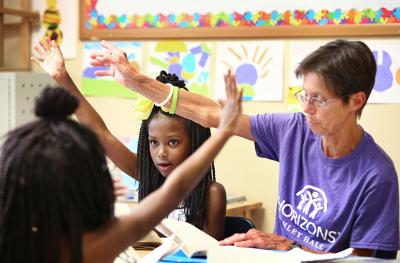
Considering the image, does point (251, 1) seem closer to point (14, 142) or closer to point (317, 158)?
point (317, 158)

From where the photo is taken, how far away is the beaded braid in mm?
1609

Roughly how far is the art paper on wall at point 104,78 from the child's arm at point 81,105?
38.9 inches

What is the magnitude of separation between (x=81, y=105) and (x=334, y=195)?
2.34 feet

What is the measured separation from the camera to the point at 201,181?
63.6 inches

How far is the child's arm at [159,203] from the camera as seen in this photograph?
2.53 ft

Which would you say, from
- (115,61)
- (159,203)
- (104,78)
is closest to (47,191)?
(159,203)

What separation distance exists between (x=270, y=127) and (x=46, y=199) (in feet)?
2.92

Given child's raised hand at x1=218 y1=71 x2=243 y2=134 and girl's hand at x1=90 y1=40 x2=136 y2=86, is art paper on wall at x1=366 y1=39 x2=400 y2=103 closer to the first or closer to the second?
girl's hand at x1=90 y1=40 x2=136 y2=86

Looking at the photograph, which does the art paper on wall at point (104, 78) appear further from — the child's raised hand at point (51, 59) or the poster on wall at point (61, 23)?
the child's raised hand at point (51, 59)

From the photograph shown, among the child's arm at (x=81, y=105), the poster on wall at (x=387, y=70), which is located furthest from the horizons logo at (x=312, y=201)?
the poster on wall at (x=387, y=70)

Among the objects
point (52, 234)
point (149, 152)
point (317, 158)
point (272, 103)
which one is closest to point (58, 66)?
point (149, 152)

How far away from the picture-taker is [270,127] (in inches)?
60.1

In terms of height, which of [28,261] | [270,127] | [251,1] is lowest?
[28,261]

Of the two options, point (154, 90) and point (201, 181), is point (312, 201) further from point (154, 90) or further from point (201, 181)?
point (154, 90)
